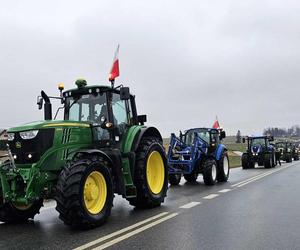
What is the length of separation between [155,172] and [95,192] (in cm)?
294

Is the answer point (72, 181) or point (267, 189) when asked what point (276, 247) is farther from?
point (267, 189)

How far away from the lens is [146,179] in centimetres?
926

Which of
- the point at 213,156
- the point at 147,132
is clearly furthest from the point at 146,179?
the point at 213,156

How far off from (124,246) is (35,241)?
4.51 feet

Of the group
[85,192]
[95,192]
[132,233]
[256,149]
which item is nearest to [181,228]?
[132,233]

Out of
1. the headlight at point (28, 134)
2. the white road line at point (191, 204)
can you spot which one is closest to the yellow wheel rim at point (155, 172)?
the white road line at point (191, 204)

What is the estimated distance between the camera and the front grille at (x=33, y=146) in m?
7.46

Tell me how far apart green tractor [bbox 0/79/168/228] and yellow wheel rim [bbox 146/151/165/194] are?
9 cm

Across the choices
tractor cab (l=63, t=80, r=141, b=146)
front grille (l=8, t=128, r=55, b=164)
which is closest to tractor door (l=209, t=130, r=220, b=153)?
tractor cab (l=63, t=80, r=141, b=146)

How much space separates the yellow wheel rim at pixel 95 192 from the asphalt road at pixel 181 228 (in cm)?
41

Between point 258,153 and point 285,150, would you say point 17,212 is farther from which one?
point 285,150

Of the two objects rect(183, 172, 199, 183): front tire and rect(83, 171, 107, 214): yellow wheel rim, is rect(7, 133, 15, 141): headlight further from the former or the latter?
rect(183, 172, 199, 183): front tire

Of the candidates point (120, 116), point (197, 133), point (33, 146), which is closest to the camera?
point (33, 146)

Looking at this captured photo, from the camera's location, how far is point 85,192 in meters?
7.28
